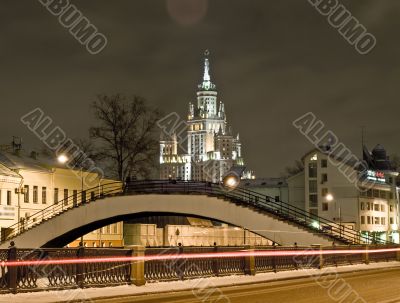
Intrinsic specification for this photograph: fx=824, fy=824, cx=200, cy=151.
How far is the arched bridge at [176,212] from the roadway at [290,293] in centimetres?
2065

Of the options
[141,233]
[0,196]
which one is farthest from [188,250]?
[141,233]

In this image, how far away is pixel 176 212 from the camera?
56.4m

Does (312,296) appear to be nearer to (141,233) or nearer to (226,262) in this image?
(226,262)

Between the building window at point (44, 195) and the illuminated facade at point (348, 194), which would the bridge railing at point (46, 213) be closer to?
the building window at point (44, 195)

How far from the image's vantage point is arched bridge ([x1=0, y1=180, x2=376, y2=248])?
171ft

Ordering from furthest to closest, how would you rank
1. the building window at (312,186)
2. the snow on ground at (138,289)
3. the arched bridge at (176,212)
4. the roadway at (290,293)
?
the building window at (312,186)
the arched bridge at (176,212)
the snow on ground at (138,289)
the roadway at (290,293)

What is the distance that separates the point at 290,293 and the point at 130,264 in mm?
5921

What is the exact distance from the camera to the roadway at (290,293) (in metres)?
22.3

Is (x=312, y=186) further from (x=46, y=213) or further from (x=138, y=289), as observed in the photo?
(x=138, y=289)

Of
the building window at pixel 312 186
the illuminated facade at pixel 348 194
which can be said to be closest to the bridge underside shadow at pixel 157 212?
the illuminated facade at pixel 348 194

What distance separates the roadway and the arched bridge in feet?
67.7

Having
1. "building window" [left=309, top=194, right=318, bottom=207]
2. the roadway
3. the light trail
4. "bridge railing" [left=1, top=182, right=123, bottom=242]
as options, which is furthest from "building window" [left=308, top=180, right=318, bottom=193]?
the roadway

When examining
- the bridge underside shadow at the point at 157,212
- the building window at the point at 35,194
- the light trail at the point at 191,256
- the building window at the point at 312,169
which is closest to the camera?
the light trail at the point at 191,256

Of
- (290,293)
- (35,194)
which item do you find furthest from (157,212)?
(290,293)
